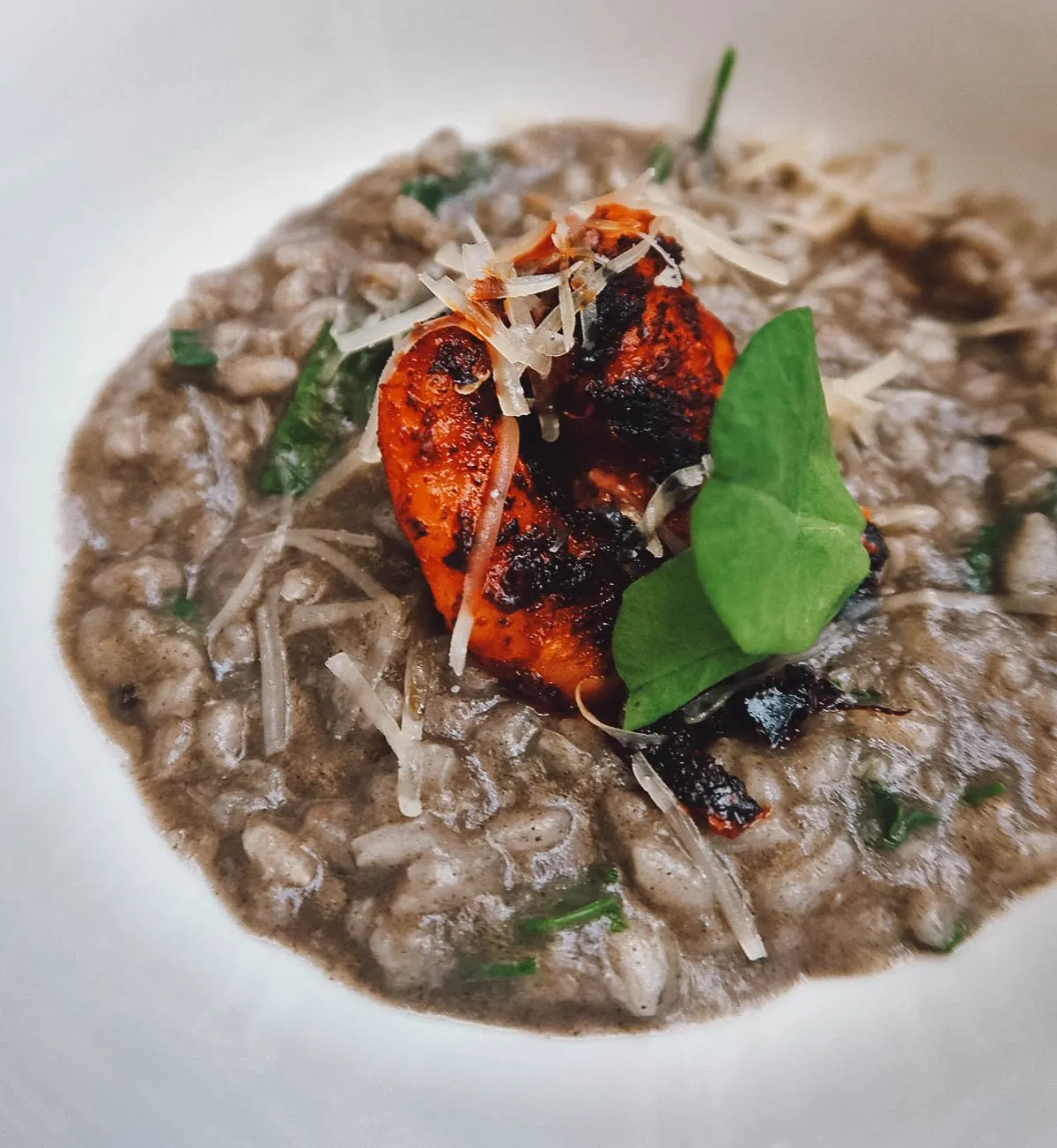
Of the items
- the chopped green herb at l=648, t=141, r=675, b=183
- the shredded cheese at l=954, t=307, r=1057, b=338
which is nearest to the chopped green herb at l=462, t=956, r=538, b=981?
the shredded cheese at l=954, t=307, r=1057, b=338

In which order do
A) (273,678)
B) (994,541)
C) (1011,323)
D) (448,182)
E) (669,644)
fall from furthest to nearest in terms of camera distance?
(448,182)
(1011,323)
(994,541)
(273,678)
(669,644)

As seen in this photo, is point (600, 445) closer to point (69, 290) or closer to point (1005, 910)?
point (1005, 910)

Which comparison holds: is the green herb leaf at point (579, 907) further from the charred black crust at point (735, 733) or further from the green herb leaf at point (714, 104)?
the green herb leaf at point (714, 104)

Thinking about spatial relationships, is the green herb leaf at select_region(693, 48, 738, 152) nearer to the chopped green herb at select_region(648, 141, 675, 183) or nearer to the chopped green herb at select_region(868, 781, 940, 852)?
the chopped green herb at select_region(648, 141, 675, 183)

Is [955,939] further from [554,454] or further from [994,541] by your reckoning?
[554,454]

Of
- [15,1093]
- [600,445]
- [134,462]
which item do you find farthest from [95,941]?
[600,445]

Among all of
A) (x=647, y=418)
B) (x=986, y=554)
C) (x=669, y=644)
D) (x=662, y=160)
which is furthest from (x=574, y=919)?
(x=662, y=160)

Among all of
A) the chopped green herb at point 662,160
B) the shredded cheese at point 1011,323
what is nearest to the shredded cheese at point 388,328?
the chopped green herb at point 662,160
